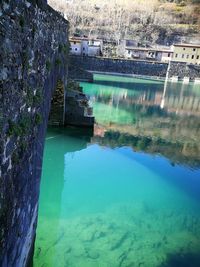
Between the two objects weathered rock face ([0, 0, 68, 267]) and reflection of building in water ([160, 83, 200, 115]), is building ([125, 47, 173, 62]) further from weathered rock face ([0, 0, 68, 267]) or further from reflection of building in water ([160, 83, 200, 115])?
weathered rock face ([0, 0, 68, 267])

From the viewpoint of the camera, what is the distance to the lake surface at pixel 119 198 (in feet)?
24.8

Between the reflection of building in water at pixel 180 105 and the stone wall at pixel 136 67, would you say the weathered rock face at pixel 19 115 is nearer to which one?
the reflection of building in water at pixel 180 105

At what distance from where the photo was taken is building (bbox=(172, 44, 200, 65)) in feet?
228

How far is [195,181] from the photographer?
42.2ft

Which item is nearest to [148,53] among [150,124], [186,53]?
[186,53]

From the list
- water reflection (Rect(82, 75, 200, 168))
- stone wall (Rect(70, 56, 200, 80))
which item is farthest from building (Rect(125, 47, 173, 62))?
water reflection (Rect(82, 75, 200, 168))

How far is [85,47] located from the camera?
6856cm

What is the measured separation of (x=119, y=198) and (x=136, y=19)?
95.8m

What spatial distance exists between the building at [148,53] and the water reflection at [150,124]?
129 ft

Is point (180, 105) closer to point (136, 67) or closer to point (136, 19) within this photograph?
point (136, 67)

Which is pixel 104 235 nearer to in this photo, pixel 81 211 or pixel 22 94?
pixel 81 211

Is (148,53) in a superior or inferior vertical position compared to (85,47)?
inferior

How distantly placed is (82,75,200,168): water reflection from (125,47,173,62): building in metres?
39.3

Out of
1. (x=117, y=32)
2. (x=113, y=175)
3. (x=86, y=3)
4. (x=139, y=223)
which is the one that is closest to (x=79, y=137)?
(x=113, y=175)
